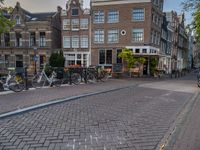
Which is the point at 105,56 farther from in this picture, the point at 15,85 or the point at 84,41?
the point at 15,85

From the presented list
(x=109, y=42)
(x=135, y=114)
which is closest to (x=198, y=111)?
(x=135, y=114)

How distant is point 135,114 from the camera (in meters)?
6.84

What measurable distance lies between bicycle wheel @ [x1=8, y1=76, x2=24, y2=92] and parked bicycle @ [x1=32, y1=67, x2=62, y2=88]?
153 centimetres

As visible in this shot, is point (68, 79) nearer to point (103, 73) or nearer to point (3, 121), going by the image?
point (103, 73)

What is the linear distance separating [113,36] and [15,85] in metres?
21.1

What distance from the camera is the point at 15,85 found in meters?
11.0

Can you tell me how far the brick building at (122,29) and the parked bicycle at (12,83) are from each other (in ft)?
63.9

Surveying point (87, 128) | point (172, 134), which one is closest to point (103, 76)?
point (87, 128)

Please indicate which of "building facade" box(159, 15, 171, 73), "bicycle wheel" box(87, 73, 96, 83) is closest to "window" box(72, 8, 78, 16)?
"building facade" box(159, 15, 171, 73)

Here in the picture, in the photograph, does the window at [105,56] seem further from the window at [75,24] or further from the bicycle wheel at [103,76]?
the bicycle wheel at [103,76]

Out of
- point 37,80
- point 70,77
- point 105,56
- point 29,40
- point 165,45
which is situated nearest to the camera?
point 37,80

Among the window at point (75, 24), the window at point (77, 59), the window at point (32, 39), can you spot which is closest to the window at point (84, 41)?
the window at point (77, 59)

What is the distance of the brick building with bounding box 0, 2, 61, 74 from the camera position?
111ft

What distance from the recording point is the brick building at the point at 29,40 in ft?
111
